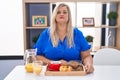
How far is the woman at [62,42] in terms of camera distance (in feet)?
7.45

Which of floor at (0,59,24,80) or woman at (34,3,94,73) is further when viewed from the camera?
floor at (0,59,24,80)

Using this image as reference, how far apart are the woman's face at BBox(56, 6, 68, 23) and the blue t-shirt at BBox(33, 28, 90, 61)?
177mm

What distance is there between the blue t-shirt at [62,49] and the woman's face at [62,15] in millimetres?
177

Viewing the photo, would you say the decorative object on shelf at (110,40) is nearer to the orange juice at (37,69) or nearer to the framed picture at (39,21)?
the framed picture at (39,21)

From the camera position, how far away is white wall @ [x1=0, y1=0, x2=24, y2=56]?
353cm

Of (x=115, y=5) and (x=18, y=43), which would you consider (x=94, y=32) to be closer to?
(x=115, y=5)

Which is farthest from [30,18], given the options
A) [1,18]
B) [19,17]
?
[1,18]

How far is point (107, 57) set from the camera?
7.65 feet

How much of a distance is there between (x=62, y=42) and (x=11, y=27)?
1.54 metres

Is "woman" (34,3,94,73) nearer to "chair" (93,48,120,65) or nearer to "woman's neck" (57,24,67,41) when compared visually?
"woman's neck" (57,24,67,41)

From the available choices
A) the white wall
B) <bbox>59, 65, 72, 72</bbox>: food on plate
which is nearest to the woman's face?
<bbox>59, 65, 72, 72</bbox>: food on plate

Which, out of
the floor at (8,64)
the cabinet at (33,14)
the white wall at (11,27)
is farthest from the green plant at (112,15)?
the floor at (8,64)

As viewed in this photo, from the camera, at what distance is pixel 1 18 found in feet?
11.6

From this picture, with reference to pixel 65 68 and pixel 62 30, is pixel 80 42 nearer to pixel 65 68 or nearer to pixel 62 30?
pixel 62 30
